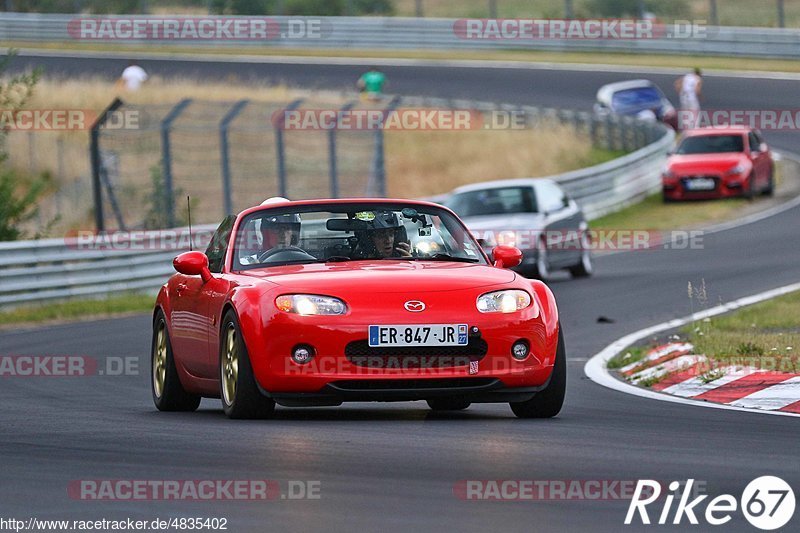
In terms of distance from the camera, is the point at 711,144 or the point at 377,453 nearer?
the point at 377,453

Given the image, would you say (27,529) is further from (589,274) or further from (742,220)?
(742,220)

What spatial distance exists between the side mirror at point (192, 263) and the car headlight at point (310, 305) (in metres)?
1.06

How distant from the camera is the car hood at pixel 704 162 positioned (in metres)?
34.3

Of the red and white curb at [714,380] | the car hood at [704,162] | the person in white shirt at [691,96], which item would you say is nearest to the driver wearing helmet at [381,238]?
the red and white curb at [714,380]

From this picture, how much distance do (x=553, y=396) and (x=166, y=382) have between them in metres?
2.64

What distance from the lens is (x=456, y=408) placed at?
10.7 meters

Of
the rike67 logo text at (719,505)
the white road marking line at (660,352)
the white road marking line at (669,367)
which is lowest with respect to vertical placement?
the white road marking line at (660,352)

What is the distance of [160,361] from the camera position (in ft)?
37.4

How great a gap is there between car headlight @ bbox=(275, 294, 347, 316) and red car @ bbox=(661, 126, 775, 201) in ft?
84.6

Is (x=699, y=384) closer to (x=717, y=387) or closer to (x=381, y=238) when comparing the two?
(x=717, y=387)

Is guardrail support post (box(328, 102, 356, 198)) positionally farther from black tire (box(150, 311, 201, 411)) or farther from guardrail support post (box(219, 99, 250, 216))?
black tire (box(150, 311, 201, 411))

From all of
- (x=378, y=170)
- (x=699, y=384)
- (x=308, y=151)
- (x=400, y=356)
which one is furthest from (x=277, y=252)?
(x=308, y=151)

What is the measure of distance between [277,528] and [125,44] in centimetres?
5616

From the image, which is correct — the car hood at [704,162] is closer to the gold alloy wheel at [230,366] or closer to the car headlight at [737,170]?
the car headlight at [737,170]
